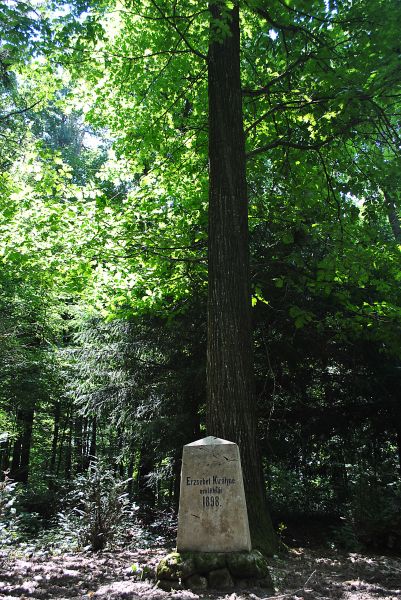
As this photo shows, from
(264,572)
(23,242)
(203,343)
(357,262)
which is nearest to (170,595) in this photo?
(264,572)

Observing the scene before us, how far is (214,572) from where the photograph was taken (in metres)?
4.09

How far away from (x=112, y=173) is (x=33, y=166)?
2.01 meters

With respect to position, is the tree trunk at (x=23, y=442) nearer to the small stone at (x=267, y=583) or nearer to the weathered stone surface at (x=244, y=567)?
the weathered stone surface at (x=244, y=567)

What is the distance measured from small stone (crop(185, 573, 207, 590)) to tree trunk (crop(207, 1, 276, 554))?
116 cm

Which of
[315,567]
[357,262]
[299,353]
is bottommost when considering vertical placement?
[315,567]

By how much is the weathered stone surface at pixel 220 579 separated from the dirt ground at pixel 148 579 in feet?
0.41

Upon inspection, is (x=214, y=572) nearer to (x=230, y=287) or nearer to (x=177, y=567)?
(x=177, y=567)

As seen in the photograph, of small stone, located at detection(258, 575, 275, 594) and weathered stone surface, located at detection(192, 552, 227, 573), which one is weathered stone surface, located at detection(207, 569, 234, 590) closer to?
weathered stone surface, located at detection(192, 552, 227, 573)

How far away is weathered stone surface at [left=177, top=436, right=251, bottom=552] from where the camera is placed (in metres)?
4.29

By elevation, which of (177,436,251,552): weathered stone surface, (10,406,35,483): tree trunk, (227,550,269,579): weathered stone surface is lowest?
(227,550,269,579): weathered stone surface

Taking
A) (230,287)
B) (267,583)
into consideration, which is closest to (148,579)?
(267,583)

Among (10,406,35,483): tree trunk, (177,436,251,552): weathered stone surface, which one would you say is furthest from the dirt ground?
(10,406,35,483): tree trunk

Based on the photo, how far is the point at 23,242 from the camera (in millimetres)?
8141

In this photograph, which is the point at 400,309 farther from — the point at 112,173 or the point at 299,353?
the point at 112,173
